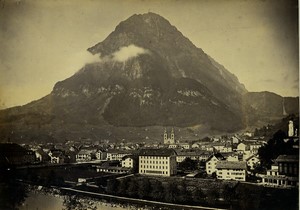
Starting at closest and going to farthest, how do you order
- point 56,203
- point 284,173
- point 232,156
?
point 284,173 → point 232,156 → point 56,203

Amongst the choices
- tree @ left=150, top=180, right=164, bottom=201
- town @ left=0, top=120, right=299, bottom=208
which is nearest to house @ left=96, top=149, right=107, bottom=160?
town @ left=0, top=120, right=299, bottom=208

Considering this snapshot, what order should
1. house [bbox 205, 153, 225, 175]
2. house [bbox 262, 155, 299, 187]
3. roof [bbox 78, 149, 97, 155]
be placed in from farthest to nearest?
roof [bbox 78, 149, 97, 155], house [bbox 205, 153, 225, 175], house [bbox 262, 155, 299, 187]

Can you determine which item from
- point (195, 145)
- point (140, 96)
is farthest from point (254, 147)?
point (140, 96)

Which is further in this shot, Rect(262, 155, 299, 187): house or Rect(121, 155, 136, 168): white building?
Rect(121, 155, 136, 168): white building

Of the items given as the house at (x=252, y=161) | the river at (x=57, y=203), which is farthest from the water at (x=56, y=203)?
the house at (x=252, y=161)

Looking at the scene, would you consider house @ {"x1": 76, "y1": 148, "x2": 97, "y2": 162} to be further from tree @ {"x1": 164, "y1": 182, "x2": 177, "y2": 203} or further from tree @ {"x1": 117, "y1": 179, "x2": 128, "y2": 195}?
tree @ {"x1": 164, "y1": 182, "x2": 177, "y2": 203}

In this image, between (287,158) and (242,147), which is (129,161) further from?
(287,158)
